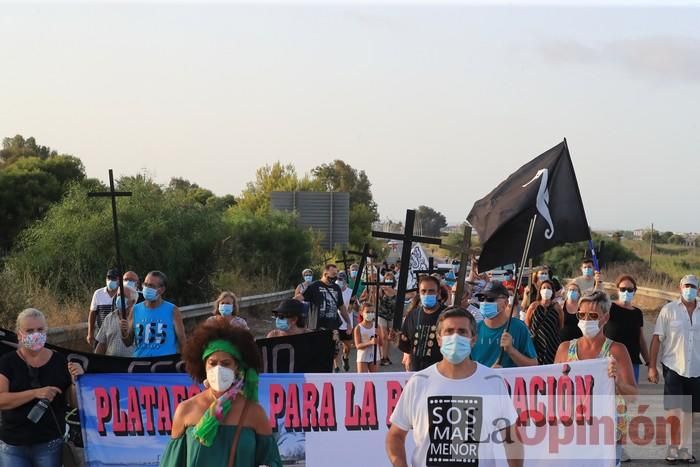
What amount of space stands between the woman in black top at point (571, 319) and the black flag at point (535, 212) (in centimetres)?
172

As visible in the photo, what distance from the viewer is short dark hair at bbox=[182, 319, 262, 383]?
4.73m

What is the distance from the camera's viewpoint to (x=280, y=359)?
8898 mm

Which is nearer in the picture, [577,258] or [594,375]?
[594,375]

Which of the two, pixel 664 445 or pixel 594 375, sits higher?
pixel 594 375

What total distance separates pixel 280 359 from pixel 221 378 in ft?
14.3

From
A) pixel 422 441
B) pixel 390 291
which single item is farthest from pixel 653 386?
pixel 422 441

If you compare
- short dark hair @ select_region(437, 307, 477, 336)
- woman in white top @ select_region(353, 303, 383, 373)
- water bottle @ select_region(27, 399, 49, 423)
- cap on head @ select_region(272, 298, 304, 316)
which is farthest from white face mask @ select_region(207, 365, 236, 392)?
woman in white top @ select_region(353, 303, 383, 373)

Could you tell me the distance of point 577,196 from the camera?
9.13m

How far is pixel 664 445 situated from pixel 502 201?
3.08m

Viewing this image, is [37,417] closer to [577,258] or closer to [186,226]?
[186,226]

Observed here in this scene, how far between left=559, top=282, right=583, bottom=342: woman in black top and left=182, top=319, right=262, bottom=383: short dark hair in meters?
6.37

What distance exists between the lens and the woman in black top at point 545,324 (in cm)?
1050

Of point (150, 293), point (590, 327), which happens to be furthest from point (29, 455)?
point (590, 327)

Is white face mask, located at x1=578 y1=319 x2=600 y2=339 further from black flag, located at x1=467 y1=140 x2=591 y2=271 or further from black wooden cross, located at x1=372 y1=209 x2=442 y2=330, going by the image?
black wooden cross, located at x1=372 y1=209 x2=442 y2=330
